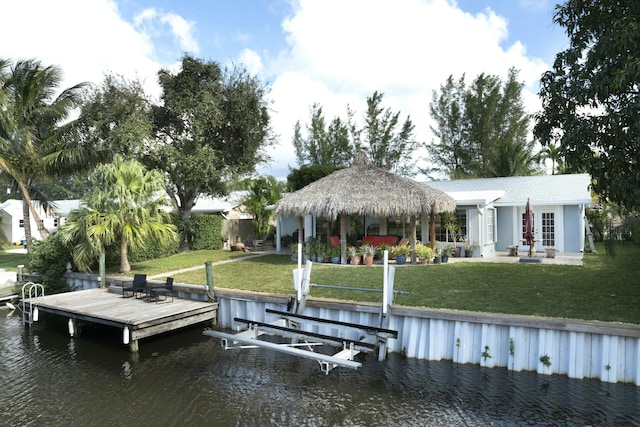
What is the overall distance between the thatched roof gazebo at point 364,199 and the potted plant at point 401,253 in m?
0.39

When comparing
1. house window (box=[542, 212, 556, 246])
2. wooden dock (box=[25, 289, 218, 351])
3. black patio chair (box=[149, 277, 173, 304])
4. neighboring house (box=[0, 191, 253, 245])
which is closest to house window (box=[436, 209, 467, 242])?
house window (box=[542, 212, 556, 246])

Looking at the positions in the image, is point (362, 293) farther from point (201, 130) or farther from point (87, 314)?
point (201, 130)

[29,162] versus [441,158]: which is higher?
[441,158]

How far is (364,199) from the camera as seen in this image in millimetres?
14789

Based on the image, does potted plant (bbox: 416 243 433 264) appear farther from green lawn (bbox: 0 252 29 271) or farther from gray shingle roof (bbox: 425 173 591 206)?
green lawn (bbox: 0 252 29 271)

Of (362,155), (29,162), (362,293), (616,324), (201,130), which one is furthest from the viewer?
(201,130)

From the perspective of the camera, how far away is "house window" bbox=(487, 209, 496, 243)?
18397 millimetres

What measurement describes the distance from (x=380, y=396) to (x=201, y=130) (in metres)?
17.1

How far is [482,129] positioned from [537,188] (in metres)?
17.5

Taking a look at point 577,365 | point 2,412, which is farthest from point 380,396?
point 2,412

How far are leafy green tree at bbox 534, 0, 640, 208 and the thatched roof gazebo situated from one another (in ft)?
22.5

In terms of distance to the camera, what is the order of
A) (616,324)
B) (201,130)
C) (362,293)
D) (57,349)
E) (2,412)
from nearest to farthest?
(2,412) → (616,324) → (57,349) → (362,293) → (201,130)

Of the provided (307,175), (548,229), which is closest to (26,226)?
(307,175)

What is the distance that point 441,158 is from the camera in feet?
124
